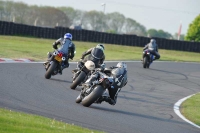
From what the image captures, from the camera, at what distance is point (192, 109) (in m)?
14.9

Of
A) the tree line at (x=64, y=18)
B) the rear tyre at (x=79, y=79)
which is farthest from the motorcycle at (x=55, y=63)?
the tree line at (x=64, y=18)

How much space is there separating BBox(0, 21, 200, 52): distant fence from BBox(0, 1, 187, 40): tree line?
21.9m

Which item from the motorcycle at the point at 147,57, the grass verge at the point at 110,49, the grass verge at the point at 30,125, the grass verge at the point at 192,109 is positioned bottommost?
the grass verge at the point at 110,49

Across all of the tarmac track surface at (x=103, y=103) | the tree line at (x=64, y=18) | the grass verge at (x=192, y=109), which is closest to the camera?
the tarmac track surface at (x=103, y=103)

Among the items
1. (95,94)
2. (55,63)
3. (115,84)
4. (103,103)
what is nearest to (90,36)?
(55,63)

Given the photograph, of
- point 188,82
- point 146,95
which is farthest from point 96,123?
point 188,82

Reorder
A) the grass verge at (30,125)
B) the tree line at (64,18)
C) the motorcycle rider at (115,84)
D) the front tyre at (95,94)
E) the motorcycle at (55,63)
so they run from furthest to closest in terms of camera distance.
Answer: the tree line at (64,18) → the motorcycle at (55,63) → the motorcycle rider at (115,84) → the front tyre at (95,94) → the grass verge at (30,125)

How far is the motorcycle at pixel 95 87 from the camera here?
38.9 feet

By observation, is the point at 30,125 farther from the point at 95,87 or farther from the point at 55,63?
the point at 55,63

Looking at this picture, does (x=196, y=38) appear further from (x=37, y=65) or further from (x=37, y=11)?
(x=37, y=65)

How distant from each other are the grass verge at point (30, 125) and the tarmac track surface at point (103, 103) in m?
0.64

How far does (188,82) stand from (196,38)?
5829 centimetres

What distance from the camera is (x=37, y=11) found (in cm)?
8412

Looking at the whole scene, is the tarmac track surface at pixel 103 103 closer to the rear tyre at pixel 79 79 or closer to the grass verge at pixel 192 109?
the rear tyre at pixel 79 79
